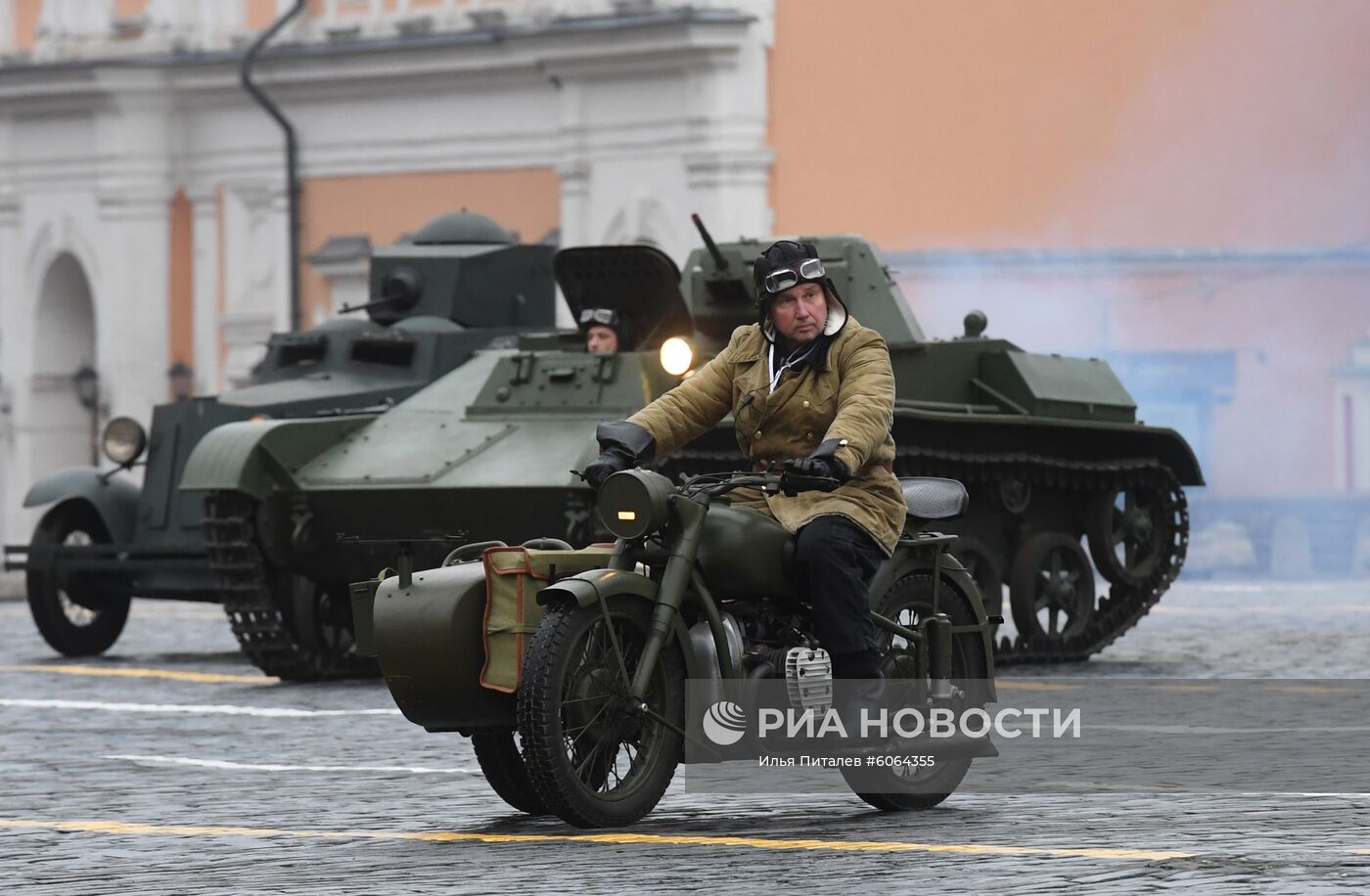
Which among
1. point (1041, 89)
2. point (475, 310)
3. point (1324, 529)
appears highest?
point (1041, 89)

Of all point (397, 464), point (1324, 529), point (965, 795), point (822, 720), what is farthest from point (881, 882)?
point (1324, 529)

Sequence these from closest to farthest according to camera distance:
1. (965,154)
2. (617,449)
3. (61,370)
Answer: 1. (617,449)
2. (965,154)
3. (61,370)

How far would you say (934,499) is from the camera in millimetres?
9812

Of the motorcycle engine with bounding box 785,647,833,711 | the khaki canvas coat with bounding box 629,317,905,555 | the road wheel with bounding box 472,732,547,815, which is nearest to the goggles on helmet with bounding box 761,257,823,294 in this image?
the khaki canvas coat with bounding box 629,317,905,555

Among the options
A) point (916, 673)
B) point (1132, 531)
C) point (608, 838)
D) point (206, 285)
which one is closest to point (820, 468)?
point (916, 673)

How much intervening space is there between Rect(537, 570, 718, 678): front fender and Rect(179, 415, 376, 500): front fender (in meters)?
7.90

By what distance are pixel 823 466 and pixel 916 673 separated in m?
1.01

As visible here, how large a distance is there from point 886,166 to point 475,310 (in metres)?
11.8

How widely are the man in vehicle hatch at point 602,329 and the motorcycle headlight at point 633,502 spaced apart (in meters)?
8.49

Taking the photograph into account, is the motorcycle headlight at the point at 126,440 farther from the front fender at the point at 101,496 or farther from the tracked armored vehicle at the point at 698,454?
the tracked armored vehicle at the point at 698,454

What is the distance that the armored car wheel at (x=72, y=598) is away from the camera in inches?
765

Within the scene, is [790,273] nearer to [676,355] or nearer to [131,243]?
[676,355]

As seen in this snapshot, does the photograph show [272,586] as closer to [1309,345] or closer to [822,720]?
[822,720]

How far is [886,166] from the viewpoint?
32.7m
